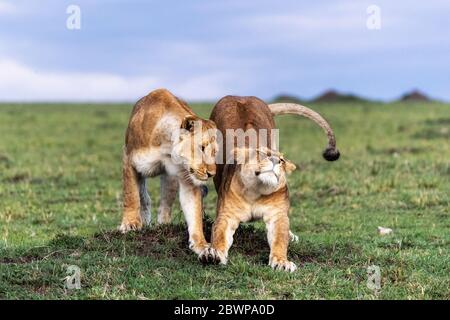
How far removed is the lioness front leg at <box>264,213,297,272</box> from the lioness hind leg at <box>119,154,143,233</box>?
138 centimetres

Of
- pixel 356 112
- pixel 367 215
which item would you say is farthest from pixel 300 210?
pixel 356 112

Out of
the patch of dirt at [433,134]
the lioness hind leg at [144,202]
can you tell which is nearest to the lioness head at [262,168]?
the lioness hind leg at [144,202]

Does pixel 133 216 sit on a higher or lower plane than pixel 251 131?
lower

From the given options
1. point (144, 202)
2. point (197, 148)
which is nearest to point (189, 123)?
point (197, 148)

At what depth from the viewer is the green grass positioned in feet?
21.4

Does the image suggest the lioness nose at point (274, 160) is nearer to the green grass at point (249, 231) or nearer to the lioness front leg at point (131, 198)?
the green grass at point (249, 231)

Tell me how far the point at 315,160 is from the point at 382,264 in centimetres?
887

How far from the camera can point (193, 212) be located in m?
7.59

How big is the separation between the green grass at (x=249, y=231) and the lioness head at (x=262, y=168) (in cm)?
64

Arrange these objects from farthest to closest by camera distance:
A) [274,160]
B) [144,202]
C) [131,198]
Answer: [144,202]
[131,198]
[274,160]

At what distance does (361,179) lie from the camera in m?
13.4

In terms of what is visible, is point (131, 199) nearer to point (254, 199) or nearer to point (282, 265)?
point (254, 199)

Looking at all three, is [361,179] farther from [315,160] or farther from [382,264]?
[382,264]

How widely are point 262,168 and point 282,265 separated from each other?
0.78 metres
